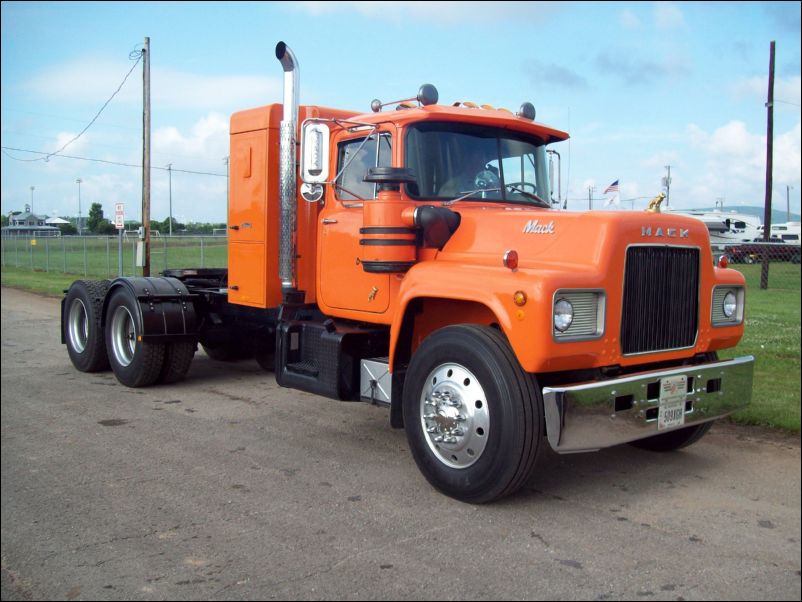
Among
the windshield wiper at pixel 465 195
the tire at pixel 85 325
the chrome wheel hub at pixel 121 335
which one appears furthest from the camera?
the tire at pixel 85 325

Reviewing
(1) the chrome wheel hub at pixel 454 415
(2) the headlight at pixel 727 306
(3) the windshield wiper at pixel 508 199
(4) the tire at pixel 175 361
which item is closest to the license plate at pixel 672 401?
(2) the headlight at pixel 727 306

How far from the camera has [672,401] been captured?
15.8 feet

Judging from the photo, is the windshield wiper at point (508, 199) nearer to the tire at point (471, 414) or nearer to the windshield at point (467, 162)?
the windshield at point (467, 162)

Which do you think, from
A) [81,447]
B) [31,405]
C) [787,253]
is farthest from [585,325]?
[787,253]

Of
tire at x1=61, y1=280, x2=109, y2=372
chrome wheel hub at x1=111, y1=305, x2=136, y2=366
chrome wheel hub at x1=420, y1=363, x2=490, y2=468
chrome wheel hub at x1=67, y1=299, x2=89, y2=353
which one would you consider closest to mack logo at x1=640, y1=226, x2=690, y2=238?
chrome wheel hub at x1=420, y1=363, x2=490, y2=468

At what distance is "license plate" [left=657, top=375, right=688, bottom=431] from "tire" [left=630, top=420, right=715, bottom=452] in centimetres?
83

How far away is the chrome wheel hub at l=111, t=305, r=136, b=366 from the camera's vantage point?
28.2ft

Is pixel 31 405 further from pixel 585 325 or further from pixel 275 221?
pixel 585 325

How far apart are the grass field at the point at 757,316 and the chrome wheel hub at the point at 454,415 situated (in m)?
2.41

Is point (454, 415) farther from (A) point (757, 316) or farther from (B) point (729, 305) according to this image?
(A) point (757, 316)

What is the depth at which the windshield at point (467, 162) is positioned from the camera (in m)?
5.67

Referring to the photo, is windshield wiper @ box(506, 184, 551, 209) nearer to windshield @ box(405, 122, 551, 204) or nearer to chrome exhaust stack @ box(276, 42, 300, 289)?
windshield @ box(405, 122, 551, 204)

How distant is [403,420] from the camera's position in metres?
5.36

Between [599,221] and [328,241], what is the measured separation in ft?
7.99
